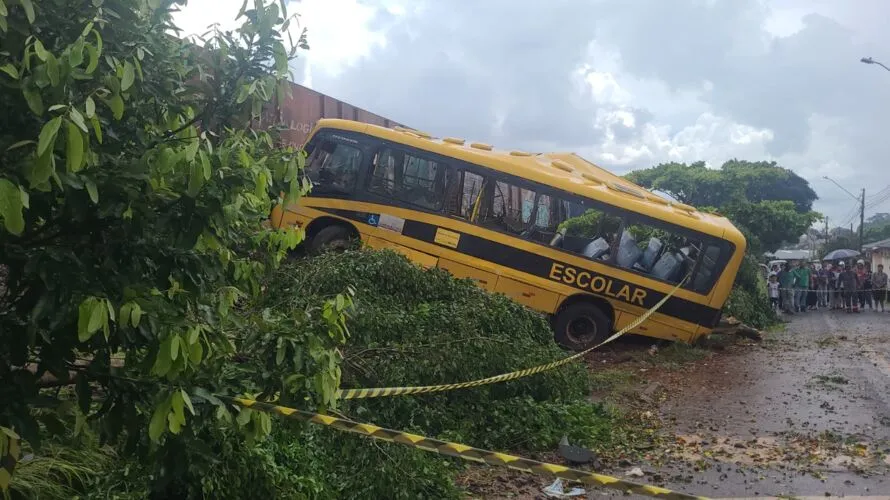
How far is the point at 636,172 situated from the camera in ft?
145

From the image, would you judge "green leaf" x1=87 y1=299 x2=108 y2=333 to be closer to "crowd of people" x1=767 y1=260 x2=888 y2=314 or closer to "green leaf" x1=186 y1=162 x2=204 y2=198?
"green leaf" x1=186 y1=162 x2=204 y2=198

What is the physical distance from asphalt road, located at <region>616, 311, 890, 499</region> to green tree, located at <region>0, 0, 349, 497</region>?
3616 millimetres

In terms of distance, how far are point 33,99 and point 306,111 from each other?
11.6m

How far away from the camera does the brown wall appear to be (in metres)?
12.6

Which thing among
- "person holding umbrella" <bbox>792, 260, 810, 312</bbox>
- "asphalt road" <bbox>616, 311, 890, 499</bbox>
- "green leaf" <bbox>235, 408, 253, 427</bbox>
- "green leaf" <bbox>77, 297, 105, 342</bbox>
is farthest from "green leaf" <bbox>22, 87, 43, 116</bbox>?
"person holding umbrella" <bbox>792, 260, 810, 312</bbox>

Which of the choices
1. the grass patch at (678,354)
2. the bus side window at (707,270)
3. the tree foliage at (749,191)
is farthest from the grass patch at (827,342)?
the tree foliage at (749,191)

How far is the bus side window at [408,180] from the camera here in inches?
438

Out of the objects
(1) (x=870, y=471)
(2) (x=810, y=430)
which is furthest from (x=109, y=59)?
(2) (x=810, y=430)

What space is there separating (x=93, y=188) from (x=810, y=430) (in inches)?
276

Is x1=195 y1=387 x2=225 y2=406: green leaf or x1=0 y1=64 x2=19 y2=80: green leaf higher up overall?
x1=0 y1=64 x2=19 y2=80: green leaf

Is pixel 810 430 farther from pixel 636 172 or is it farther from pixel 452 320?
pixel 636 172

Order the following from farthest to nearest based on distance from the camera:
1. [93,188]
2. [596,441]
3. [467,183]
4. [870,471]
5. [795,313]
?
[795,313]
[467,183]
[596,441]
[870,471]
[93,188]

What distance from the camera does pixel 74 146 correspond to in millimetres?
1699

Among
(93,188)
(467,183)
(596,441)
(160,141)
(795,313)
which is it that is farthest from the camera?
(795,313)
